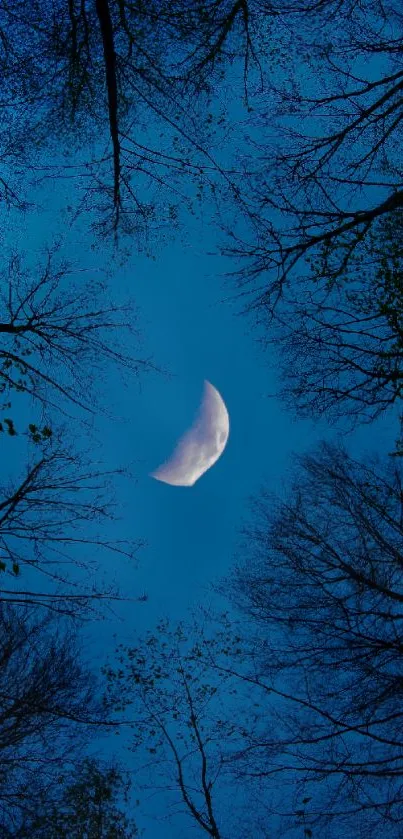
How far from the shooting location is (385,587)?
7.45 meters

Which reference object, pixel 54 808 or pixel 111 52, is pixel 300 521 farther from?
pixel 111 52

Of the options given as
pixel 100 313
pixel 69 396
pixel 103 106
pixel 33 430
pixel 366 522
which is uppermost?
pixel 103 106

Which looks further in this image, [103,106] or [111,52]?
[103,106]

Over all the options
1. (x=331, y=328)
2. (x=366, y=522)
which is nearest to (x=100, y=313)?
(x=331, y=328)

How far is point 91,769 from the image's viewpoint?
924 cm

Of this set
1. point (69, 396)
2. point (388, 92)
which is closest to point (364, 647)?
point (69, 396)

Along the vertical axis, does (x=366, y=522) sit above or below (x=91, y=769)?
above

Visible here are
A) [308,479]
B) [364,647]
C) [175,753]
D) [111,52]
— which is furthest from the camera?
[175,753]

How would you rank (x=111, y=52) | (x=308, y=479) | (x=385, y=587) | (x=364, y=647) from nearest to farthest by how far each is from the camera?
(x=111, y=52) → (x=364, y=647) → (x=385, y=587) → (x=308, y=479)

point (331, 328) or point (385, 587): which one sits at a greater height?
point (331, 328)

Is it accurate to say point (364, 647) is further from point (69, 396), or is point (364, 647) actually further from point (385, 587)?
point (69, 396)

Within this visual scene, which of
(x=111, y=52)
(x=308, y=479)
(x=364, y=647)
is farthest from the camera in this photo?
(x=308, y=479)

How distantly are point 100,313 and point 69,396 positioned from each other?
117 cm

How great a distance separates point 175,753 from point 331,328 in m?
9.78
